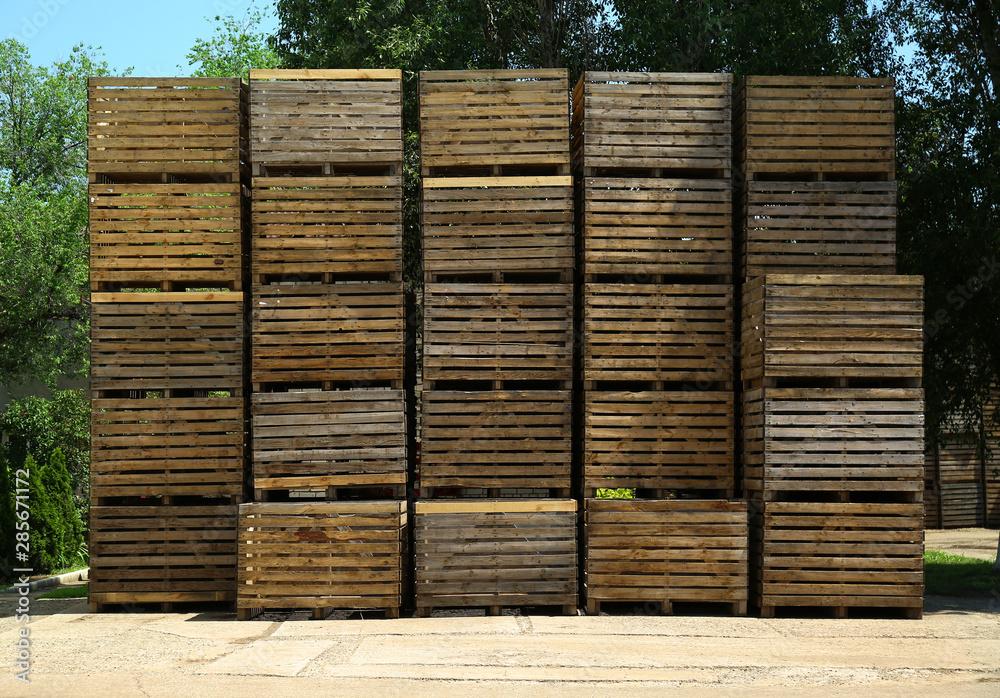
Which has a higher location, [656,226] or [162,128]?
[162,128]

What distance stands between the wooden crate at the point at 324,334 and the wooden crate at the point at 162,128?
155 centimetres

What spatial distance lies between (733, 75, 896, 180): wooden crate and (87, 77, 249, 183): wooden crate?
562 centimetres

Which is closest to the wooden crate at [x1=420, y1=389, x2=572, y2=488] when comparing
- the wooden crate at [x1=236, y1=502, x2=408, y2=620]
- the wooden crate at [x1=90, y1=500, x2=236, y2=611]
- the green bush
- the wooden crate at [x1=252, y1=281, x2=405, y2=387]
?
the wooden crate at [x1=252, y1=281, x2=405, y2=387]

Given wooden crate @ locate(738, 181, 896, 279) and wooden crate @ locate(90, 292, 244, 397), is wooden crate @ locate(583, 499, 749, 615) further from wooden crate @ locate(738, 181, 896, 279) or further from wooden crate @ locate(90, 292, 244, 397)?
wooden crate @ locate(90, 292, 244, 397)

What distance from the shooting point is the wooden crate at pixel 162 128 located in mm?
10938

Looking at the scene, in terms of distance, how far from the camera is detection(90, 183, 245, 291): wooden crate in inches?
427

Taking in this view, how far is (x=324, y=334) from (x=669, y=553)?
13.8 ft

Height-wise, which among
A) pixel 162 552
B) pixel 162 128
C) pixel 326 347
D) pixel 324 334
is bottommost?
pixel 162 552

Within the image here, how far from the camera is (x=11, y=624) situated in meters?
10.2

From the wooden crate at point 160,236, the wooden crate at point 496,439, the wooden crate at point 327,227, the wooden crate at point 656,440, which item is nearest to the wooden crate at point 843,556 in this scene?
the wooden crate at point 656,440

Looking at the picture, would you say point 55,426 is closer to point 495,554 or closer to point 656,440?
point 495,554

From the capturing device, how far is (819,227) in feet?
35.7

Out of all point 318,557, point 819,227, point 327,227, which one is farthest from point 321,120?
point 819,227

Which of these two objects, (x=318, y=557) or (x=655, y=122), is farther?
(x=655, y=122)
